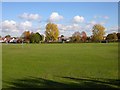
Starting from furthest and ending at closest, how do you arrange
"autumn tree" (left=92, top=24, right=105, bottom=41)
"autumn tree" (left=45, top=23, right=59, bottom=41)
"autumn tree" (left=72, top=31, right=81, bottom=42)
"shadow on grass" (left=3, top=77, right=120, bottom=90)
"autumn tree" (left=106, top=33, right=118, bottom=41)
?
"autumn tree" (left=72, top=31, right=81, bottom=42) → "autumn tree" (left=45, top=23, right=59, bottom=41) → "autumn tree" (left=106, top=33, right=118, bottom=41) → "autumn tree" (left=92, top=24, right=105, bottom=41) → "shadow on grass" (left=3, top=77, right=120, bottom=90)

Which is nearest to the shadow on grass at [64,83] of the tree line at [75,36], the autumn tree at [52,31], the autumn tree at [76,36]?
the tree line at [75,36]

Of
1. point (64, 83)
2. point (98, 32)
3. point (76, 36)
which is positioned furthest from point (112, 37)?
point (64, 83)

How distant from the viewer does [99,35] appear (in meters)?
107

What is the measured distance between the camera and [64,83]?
10.9m

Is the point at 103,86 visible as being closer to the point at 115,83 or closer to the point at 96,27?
the point at 115,83

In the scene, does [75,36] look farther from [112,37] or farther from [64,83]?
[64,83]

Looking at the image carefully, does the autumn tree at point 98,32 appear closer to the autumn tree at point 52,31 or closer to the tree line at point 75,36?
the tree line at point 75,36

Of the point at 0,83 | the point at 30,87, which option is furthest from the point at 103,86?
the point at 0,83

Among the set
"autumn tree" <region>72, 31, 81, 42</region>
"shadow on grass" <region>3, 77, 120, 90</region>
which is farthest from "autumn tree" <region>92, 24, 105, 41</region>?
"shadow on grass" <region>3, 77, 120, 90</region>

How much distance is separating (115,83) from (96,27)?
98.0 meters

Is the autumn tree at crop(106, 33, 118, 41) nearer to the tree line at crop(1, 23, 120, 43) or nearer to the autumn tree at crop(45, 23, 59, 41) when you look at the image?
the tree line at crop(1, 23, 120, 43)

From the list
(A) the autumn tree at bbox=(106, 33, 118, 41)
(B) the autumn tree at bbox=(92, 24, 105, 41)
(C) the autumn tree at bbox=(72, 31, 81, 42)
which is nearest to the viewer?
(B) the autumn tree at bbox=(92, 24, 105, 41)

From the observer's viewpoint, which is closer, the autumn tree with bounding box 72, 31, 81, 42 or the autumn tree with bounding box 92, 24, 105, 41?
the autumn tree with bounding box 92, 24, 105, 41

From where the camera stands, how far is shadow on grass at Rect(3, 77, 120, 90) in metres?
10.3
